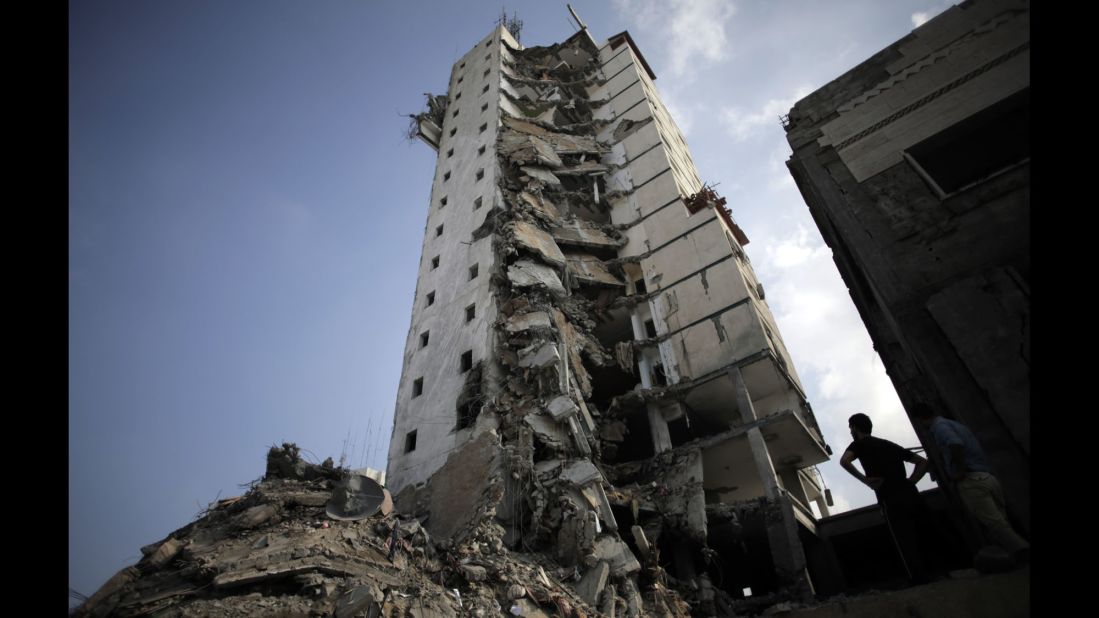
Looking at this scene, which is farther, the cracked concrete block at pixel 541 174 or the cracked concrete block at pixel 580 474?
the cracked concrete block at pixel 541 174

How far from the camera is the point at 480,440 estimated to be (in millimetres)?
15320

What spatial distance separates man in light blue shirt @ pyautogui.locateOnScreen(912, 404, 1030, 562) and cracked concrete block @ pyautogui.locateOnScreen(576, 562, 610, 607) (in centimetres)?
739

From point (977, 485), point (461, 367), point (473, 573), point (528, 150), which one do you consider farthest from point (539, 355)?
point (528, 150)

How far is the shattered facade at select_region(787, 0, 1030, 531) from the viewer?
6.36 metres

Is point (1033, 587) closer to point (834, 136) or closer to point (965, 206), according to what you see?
point (965, 206)

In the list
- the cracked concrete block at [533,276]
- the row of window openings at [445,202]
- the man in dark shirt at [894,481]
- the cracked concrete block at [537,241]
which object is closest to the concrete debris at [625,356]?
the cracked concrete block at [533,276]

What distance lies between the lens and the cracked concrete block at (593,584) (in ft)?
35.5

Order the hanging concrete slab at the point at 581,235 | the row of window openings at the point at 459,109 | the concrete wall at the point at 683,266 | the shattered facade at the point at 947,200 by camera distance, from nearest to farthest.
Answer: the shattered facade at the point at 947,200 < the concrete wall at the point at 683,266 < the hanging concrete slab at the point at 581,235 < the row of window openings at the point at 459,109

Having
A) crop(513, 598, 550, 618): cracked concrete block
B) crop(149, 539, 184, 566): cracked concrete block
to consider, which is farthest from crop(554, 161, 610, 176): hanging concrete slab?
crop(149, 539, 184, 566): cracked concrete block

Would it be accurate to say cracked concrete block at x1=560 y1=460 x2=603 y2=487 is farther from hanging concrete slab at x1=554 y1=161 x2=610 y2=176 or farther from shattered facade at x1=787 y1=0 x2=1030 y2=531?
hanging concrete slab at x1=554 y1=161 x2=610 y2=176

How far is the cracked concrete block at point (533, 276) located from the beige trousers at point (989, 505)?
15.9m

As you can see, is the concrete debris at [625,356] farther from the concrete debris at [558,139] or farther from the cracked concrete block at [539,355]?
the concrete debris at [558,139]
